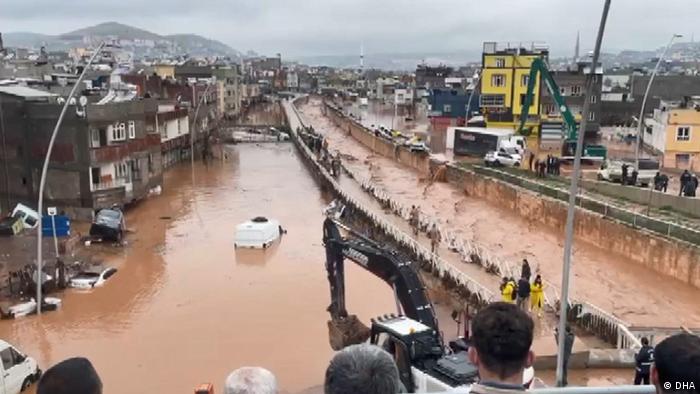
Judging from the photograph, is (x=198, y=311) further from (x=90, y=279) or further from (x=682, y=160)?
(x=682, y=160)

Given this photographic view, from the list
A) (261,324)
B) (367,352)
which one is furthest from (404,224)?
(367,352)

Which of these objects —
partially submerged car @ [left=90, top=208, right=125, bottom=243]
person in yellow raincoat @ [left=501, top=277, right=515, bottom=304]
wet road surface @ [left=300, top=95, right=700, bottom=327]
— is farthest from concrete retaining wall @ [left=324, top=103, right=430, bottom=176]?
person in yellow raincoat @ [left=501, top=277, right=515, bottom=304]

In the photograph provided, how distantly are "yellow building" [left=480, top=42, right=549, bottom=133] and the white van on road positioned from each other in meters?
45.9

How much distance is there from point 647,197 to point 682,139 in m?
14.9

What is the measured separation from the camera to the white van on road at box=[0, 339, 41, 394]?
42.0ft

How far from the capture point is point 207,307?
62.0 ft

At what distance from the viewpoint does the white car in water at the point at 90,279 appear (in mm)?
20562

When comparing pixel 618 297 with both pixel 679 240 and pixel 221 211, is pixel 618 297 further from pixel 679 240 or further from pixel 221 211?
pixel 221 211

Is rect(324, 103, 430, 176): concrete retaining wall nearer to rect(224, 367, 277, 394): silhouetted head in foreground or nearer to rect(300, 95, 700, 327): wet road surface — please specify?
rect(300, 95, 700, 327): wet road surface

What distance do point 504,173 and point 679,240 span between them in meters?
14.2

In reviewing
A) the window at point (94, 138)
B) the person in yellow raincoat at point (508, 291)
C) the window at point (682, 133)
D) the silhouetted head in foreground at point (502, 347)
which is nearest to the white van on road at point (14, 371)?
the person in yellow raincoat at point (508, 291)

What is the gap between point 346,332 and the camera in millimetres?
13508

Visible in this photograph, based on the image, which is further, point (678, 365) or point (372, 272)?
point (372, 272)

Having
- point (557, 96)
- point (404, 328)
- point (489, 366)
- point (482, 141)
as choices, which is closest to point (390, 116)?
point (482, 141)
